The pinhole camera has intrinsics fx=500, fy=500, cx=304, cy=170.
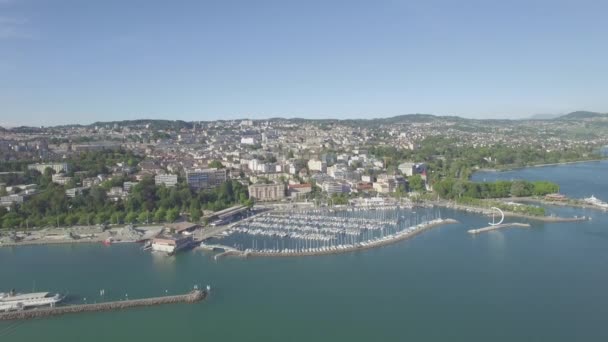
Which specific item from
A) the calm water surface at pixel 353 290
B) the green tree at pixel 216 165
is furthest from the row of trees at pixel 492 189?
the green tree at pixel 216 165

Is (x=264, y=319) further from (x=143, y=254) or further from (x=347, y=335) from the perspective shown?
(x=143, y=254)

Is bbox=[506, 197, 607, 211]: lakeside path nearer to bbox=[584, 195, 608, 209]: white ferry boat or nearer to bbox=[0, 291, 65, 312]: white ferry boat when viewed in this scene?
bbox=[584, 195, 608, 209]: white ferry boat

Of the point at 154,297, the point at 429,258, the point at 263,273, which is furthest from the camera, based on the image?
the point at 429,258

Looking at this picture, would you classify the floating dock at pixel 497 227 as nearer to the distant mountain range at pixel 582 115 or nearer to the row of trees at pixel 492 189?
the row of trees at pixel 492 189

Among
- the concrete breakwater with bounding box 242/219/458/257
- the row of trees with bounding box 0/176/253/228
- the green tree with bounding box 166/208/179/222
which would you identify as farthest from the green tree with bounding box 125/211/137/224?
the concrete breakwater with bounding box 242/219/458/257

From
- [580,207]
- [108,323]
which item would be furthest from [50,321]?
[580,207]
